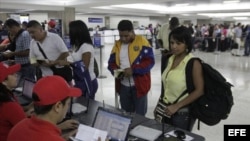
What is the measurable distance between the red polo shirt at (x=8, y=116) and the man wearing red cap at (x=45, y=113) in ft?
1.38

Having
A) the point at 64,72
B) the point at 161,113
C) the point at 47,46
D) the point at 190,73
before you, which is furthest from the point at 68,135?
the point at 47,46

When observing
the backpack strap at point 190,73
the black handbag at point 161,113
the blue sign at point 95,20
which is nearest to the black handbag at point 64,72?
the black handbag at point 161,113

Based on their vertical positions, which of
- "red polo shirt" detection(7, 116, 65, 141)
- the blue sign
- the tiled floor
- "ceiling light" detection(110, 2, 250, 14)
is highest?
"ceiling light" detection(110, 2, 250, 14)

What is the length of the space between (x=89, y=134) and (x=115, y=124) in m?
0.18

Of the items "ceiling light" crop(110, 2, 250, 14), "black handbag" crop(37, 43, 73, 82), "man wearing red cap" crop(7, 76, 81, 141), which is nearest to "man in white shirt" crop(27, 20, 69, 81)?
"black handbag" crop(37, 43, 73, 82)

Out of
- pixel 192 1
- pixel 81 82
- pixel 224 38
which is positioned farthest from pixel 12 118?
pixel 224 38

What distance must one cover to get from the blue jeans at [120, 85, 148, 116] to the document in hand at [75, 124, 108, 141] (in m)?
1.07

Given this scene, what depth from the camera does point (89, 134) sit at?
5.07 feet

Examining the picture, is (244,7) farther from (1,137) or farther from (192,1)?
(1,137)

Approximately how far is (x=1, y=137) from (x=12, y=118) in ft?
0.49

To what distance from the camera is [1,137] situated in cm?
165

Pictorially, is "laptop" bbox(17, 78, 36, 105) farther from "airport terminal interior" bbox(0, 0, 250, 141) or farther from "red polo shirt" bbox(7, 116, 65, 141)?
"red polo shirt" bbox(7, 116, 65, 141)

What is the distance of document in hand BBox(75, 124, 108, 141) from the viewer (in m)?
1.49

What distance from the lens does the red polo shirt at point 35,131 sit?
115 cm
